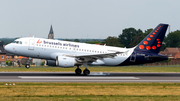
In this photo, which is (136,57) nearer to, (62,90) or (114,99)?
(62,90)

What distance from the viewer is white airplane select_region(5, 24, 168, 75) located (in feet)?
118

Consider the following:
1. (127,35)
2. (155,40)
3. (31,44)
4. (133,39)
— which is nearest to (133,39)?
(133,39)

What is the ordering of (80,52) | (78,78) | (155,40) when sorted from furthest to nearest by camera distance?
(155,40)
(80,52)
(78,78)

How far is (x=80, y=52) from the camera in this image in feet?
124

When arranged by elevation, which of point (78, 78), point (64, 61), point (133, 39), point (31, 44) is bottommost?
point (78, 78)

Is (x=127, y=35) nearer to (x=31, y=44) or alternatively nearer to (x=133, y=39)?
(x=133, y=39)

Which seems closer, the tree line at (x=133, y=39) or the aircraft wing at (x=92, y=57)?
the aircraft wing at (x=92, y=57)

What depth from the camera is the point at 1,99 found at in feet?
57.4

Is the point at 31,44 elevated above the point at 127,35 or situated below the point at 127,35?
below

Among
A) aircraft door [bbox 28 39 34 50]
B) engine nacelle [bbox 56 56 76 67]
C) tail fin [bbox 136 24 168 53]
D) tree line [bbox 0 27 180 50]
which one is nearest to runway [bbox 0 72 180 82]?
engine nacelle [bbox 56 56 76 67]

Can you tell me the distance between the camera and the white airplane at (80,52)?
36.1m

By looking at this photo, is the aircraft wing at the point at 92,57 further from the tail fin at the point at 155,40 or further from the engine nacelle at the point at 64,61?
the tail fin at the point at 155,40

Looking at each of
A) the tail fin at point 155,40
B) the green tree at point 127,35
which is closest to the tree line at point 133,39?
the green tree at point 127,35

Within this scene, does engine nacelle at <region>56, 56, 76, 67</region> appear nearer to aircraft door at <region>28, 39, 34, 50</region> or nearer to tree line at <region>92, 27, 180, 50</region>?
aircraft door at <region>28, 39, 34, 50</region>
